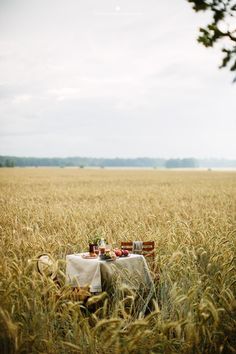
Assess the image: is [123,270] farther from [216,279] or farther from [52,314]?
[52,314]

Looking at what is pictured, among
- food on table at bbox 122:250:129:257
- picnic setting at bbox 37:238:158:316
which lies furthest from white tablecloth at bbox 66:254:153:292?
food on table at bbox 122:250:129:257

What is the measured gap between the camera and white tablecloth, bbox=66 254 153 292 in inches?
207

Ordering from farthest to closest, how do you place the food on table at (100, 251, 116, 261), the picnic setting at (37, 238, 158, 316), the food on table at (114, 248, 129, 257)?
the food on table at (114, 248, 129, 257), the food on table at (100, 251, 116, 261), the picnic setting at (37, 238, 158, 316)

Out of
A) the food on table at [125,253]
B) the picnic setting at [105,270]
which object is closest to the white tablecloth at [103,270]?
the picnic setting at [105,270]

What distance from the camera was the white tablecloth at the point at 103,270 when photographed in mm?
5254

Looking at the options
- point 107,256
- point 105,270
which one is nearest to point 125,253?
point 107,256

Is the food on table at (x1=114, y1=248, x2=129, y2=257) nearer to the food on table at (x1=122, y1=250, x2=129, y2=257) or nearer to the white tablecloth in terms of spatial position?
the food on table at (x1=122, y1=250, x2=129, y2=257)

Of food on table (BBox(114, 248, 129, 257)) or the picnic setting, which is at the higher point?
food on table (BBox(114, 248, 129, 257))

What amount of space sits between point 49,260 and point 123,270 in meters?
0.96

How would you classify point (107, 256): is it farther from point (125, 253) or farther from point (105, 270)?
point (125, 253)

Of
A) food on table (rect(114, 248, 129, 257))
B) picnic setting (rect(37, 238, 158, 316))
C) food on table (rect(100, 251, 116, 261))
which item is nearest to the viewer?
picnic setting (rect(37, 238, 158, 316))

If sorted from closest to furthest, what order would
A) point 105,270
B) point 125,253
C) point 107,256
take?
point 105,270
point 107,256
point 125,253

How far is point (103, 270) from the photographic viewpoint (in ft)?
17.4

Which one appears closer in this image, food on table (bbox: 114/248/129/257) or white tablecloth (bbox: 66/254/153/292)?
white tablecloth (bbox: 66/254/153/292)
